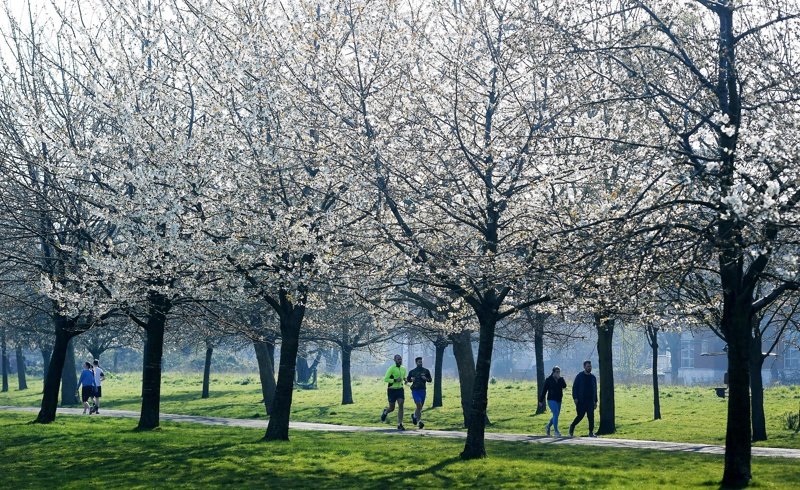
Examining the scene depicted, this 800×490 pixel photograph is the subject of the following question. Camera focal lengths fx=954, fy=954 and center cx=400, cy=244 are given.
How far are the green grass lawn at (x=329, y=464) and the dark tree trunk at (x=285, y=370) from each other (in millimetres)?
474

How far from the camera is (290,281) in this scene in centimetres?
1656

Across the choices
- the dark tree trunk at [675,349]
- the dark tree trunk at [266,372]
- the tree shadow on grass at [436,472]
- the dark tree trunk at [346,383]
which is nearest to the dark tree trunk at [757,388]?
the tree shadow on grass at [436,472]

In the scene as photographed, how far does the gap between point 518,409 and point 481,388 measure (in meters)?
17.8

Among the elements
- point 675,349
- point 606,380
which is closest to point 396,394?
point 606,380

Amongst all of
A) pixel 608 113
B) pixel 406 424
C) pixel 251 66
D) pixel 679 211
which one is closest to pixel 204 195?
pixel 251 66

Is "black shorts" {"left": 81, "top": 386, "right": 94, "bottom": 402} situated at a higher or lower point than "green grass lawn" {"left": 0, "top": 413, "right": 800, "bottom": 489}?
higher

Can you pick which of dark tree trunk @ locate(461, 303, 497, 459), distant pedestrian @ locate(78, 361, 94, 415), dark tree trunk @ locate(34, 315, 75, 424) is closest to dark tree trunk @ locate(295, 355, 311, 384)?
distant pedestrian @ locate(78, 361, 94, 415)

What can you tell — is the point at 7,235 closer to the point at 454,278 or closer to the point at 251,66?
the point at 251,66

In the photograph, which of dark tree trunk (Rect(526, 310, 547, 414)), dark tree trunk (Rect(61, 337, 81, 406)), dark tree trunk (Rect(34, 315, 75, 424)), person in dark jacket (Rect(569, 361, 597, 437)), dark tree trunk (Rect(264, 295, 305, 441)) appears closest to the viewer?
dark tree trunk (Rect(264, 295, 305, 441))

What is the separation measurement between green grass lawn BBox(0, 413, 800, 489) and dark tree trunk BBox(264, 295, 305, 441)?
0.47 meters

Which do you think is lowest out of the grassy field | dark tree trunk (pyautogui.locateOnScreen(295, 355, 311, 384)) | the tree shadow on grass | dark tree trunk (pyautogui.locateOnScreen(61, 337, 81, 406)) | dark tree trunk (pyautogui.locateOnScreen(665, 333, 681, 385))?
the tree shadow on grass

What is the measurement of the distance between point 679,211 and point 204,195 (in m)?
9.02

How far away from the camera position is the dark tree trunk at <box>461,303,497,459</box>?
609 inches

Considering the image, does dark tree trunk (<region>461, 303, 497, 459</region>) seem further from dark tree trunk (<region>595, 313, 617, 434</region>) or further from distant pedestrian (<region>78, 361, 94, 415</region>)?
distant pedestrian (<region>78, 361, 94, 415</region>)
